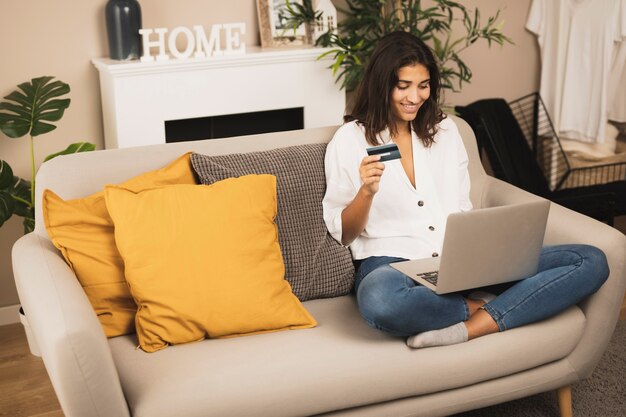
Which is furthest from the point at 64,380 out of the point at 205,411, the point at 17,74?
the point at 17,74

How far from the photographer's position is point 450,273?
6.68 ft

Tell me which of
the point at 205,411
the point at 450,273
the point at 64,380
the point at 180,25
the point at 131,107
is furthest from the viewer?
the point at 180,25

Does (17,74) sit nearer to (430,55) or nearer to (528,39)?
(430,55)

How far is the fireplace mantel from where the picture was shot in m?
3.19

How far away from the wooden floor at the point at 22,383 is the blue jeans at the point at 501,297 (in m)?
1.08

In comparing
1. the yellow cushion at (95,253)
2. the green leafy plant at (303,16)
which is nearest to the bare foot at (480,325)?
the yellow cushion at (95,253)

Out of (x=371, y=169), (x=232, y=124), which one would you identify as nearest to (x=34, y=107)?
(x=232, y=124)

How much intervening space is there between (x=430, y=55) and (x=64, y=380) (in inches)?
56.3

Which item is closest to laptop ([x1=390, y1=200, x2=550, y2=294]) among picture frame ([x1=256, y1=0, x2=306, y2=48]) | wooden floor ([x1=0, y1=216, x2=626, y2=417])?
wooden floor ([x1=0, y1=216, x2=626, y2=417])

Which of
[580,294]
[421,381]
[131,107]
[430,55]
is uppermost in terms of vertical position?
[430,55]

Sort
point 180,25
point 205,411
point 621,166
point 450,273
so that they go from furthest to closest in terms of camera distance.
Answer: point 621,166
point 180,25
point 450,273
point 205,411

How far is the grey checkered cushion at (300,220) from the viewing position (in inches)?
92.4

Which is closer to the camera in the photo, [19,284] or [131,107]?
[19,284]

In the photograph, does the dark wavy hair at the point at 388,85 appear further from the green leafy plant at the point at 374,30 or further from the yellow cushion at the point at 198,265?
the green leafy plant at the point at 374,30
